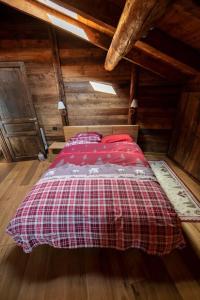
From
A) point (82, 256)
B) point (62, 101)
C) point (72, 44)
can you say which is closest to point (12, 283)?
point (82, 256)

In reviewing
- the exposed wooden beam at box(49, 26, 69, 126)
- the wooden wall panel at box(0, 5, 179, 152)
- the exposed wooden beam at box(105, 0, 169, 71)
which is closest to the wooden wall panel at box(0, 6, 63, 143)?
the wooden wall panel at box(0, 5, 179, 152)

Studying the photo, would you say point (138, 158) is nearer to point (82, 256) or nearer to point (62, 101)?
point (82, 256)

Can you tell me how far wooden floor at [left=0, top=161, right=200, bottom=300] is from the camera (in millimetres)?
1231

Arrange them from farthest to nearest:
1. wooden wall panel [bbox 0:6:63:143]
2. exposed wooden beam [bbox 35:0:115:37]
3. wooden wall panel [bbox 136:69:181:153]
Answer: wooden wall panel [bbox 136:69:181:153] → wooden wall panel [bbox 0:6:63:143] → exposed wooden beam [bbox 35:0:115:37]

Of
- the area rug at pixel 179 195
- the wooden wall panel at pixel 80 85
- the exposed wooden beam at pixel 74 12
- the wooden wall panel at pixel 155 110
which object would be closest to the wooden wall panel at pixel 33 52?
the wooden wall panel at pixel 80 85

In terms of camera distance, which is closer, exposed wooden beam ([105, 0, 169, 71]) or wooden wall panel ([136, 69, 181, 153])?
exposed wooden beam ([105, 0, 169, 71])

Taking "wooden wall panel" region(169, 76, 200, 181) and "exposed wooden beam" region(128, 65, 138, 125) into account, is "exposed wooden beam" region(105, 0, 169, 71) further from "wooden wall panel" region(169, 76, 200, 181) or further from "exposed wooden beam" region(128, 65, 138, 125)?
"wooden wall panel" region(169, 76, 200, 181)

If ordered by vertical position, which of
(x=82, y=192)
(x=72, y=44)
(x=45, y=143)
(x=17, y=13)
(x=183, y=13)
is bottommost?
(x=45, y=143)

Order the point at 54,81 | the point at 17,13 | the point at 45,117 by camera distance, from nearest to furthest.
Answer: the point at 17,13, the point at 54,81, the point at 45,117

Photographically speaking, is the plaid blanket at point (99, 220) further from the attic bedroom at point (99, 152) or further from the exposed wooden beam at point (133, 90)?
the exposed wooden beam at point (133, 90)

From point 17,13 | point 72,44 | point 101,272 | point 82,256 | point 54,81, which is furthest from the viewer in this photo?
point 54,81

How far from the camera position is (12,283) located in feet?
4.34

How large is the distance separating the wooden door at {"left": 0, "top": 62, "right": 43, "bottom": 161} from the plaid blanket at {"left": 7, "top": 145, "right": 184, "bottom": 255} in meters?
2.33

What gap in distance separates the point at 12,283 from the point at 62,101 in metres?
3.05
